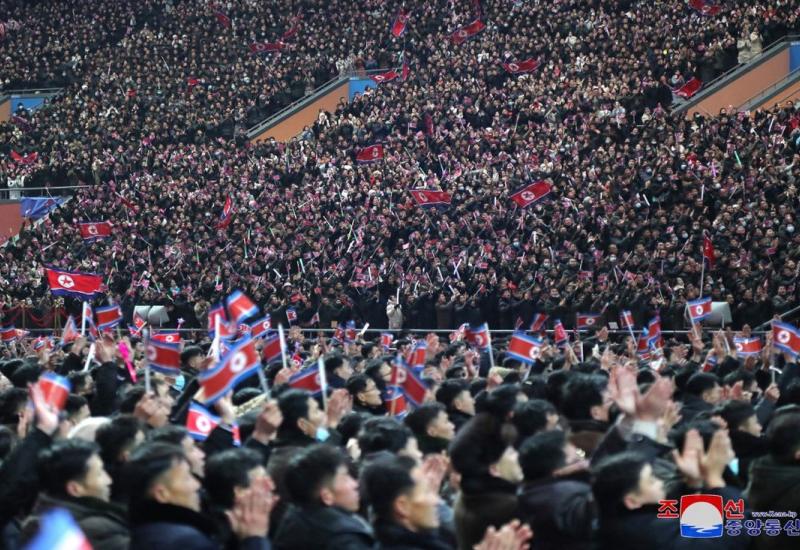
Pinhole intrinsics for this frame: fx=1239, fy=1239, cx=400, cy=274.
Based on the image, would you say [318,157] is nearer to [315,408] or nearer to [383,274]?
[383,274]

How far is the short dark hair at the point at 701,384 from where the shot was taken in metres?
9.45

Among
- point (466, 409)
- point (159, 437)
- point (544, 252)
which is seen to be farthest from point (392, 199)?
point (159, 437)

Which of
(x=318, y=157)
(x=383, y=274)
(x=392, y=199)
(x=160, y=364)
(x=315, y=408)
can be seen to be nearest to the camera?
(x=315, y=408)

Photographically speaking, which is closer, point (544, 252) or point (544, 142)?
point (544, 252)

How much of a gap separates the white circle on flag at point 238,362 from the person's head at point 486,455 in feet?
7.89

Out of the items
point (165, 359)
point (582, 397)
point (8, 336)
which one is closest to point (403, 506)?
point (582, 397)

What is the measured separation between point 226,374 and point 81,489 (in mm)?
2446

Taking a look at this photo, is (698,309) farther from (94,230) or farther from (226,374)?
(94,230)

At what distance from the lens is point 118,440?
6.44 metres

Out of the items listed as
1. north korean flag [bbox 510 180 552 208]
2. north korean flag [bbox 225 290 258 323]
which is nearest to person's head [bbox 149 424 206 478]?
north korean flag [bbox 225 290 258 323]

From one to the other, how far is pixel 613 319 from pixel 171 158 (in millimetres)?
18032

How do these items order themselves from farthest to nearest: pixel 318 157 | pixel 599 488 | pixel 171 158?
1. pixel 171 158
2. pixel 318 157
3. pixel 599 488

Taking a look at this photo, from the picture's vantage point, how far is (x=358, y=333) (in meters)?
23.6

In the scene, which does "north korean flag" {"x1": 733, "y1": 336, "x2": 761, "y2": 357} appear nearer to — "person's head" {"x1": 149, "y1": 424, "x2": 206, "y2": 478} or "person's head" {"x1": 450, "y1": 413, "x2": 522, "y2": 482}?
"person's head" {"x1": 450, "y1": 413, "x2": 522, "y2": 482}
